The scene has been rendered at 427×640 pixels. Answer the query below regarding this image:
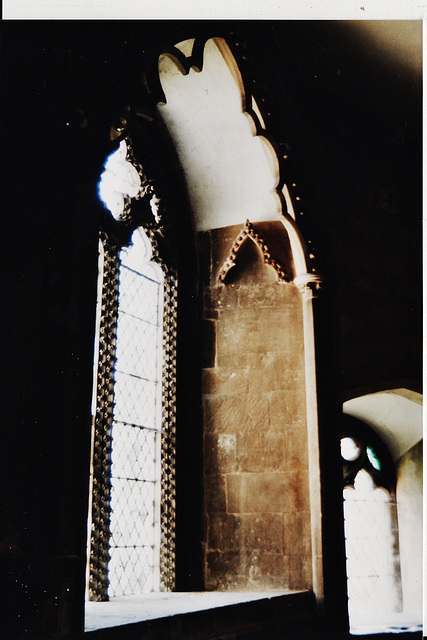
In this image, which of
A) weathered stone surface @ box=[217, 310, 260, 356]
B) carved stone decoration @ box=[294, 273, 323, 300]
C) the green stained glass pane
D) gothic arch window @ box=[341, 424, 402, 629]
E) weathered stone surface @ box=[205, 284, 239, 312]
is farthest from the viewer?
the green stained glass pane

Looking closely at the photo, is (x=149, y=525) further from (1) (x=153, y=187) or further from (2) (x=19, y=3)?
(2) (x=19, y=3)

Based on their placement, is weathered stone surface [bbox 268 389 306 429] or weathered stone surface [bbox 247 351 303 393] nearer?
weathered stone surface [bbox 268 389 306 429]

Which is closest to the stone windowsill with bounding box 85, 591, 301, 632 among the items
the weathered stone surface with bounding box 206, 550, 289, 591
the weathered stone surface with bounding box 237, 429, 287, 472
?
the weathered stone surface with bounding box 206, 550, 289, 591

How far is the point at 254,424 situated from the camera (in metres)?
5.77

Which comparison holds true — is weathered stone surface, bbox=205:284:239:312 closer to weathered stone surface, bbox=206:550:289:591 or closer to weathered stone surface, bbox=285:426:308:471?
weathered stone surface, bbox=285:426:308:471

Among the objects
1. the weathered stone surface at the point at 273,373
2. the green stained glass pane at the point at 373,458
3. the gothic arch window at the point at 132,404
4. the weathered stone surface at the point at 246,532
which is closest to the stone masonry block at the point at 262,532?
the weathered stone surface at the point at 246,532

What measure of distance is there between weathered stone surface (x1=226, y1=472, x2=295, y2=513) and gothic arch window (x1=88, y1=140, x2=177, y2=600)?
48cm

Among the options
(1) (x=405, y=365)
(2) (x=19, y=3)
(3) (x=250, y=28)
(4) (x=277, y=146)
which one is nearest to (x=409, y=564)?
(1) (x=405, y=365)

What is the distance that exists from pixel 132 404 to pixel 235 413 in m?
0.86

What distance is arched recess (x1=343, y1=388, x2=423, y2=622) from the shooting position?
721cm

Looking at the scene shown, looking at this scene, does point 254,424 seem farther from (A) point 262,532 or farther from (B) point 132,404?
(B) point 132,404

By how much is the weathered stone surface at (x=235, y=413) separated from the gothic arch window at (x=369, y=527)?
91.6 inches

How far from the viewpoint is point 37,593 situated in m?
2.81

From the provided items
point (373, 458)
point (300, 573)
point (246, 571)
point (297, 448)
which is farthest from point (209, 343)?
point (373, 458)
